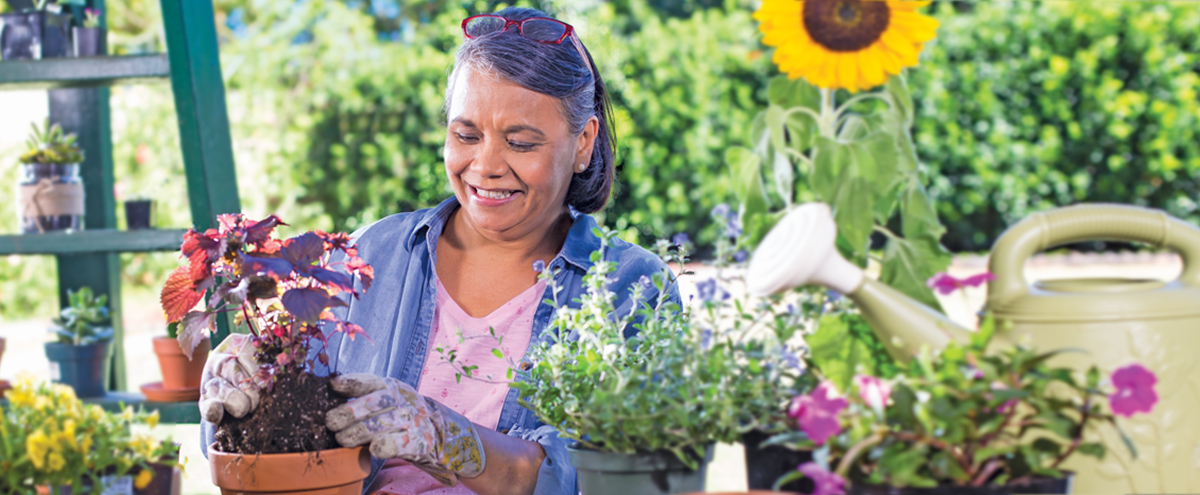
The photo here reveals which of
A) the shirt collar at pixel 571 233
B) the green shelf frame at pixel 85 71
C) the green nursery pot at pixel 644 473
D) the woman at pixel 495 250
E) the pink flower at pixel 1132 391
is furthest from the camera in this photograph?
the green shelf frame at pixel 85 71

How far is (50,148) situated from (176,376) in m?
0.86

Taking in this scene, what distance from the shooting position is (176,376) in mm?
2812

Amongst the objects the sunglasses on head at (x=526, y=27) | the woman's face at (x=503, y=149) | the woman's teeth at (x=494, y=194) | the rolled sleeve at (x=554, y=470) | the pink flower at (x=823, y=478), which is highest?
the sunglasses on head at (x=526, y=27)

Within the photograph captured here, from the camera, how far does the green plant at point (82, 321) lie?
120 inches

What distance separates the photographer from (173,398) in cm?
277

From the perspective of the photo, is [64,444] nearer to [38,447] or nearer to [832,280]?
[38,447]

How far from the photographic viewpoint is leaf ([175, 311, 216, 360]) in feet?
3.92

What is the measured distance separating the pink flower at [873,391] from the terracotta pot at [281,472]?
2.19 ft

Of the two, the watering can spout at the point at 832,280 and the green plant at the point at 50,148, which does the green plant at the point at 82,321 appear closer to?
the green plant at the point at 50,148

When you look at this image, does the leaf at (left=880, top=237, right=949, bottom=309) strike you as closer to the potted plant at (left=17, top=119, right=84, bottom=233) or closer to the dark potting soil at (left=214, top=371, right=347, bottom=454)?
the dark potting soil at (left=214, top=371, right=347, bottom=454)

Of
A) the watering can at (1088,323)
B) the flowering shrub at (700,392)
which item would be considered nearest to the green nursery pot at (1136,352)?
the watering can at (1088,323)

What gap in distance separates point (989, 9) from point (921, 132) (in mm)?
1019

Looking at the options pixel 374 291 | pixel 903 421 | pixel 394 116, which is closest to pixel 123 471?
pixel 903 421

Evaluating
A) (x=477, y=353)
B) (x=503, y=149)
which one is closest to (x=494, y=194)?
(x=503, y=149)
